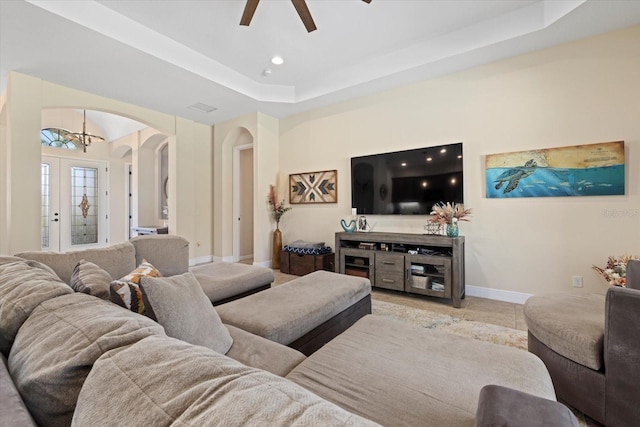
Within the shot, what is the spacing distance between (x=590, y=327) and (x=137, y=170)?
7863mm

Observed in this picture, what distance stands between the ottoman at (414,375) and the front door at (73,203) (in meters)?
8.02

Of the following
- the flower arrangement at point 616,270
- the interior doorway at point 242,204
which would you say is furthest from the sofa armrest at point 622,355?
the interior doorway at point 242,204

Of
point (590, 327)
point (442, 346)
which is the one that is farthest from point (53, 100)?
point (590, 327)

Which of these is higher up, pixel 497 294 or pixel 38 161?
pixel 38 161

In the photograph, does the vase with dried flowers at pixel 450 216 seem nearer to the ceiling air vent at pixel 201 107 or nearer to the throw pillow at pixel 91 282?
the throw pillow at pixel 91 282

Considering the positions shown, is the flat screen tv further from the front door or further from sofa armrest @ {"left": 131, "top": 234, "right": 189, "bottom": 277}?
the front door

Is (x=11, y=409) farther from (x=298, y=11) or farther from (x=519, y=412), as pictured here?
(x=298, y=11)

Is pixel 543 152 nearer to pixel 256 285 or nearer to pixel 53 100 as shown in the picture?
pixel 256 285

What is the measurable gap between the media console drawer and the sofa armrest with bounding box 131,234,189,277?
200cm

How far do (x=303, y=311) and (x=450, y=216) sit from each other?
2290mm

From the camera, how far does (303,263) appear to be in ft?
14.6

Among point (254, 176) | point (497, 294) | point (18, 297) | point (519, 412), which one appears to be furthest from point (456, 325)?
point (254, 176)

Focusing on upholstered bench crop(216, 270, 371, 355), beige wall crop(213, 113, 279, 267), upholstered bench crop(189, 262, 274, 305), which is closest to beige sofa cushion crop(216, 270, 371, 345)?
upholstered bench crop(216, 270, 371, 355)

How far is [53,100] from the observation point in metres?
3.79
